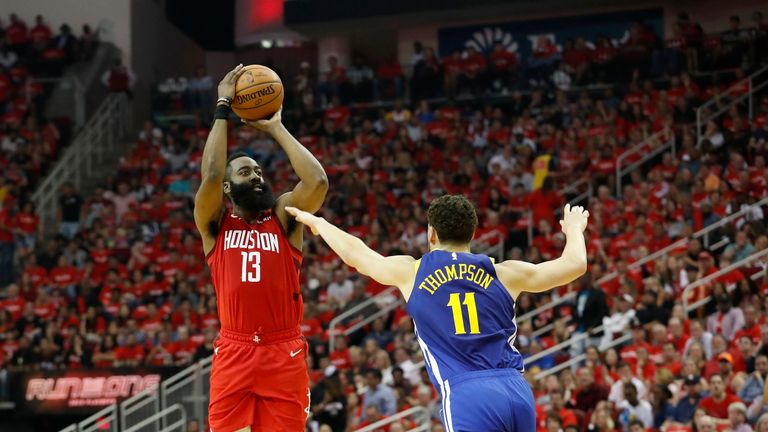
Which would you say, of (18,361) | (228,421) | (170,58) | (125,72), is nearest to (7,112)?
(125,72)

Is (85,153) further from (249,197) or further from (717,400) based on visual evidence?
(249,197)

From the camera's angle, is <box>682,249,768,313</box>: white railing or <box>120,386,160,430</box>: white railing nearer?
<box>682,249,768,313</box>: white railing

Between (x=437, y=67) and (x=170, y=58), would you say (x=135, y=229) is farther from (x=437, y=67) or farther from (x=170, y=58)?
(x=170, y=58)

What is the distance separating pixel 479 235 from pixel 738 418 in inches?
324

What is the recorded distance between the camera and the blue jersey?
5734mm

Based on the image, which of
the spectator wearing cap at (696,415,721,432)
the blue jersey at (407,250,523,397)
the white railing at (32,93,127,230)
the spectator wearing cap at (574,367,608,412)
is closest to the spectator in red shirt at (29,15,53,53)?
the white railing at (32,93,127,230)

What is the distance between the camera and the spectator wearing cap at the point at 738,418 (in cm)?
1178

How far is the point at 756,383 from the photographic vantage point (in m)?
12.4

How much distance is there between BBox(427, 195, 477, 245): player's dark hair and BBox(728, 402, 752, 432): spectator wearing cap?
6921mm

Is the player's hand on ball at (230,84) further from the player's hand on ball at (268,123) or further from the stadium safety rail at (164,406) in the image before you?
the stadium safety rail at (164,406)

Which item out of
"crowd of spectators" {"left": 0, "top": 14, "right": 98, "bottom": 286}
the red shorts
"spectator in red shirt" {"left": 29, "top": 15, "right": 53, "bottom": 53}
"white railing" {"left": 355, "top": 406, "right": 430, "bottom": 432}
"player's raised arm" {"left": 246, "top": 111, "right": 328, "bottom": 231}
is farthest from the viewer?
"spectator in red shirt" {"left": 29, "top": 15, "right": 53, "bottom": 53}

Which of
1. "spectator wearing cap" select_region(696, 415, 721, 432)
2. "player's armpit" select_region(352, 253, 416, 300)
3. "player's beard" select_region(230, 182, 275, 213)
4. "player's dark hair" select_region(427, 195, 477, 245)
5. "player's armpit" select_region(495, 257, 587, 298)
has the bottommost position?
"player's armpit" select_region(495, 257, 587, 298)

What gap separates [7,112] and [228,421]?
2213 cm

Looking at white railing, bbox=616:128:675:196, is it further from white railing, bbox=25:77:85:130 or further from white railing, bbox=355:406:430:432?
white railing, bbox=25:77:85:130
